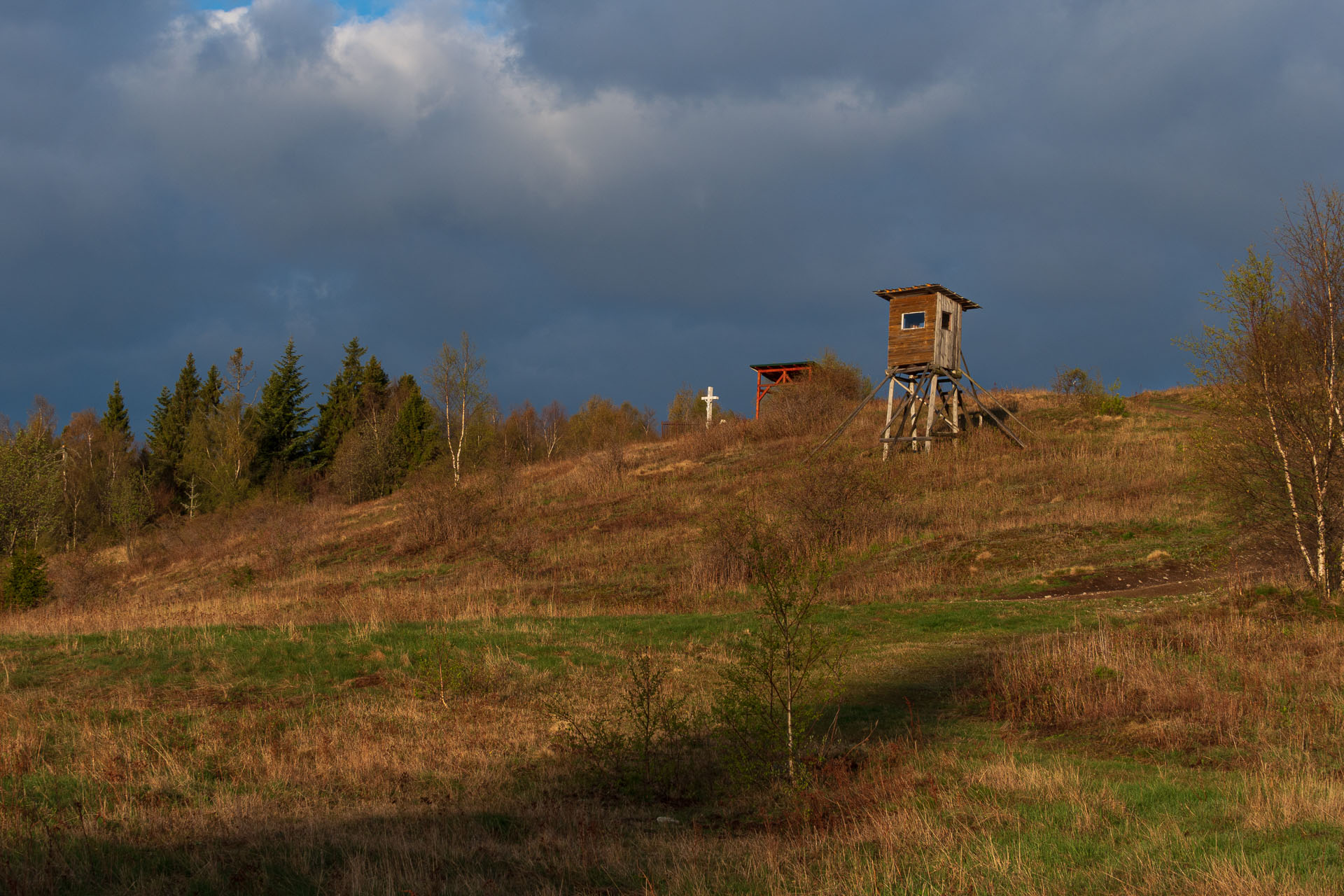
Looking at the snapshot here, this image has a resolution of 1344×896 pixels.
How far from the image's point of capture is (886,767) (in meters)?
8.18

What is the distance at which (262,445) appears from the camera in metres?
63.9

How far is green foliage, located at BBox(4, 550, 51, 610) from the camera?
85.7ft

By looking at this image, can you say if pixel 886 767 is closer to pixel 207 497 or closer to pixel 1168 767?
pixel 1168 767

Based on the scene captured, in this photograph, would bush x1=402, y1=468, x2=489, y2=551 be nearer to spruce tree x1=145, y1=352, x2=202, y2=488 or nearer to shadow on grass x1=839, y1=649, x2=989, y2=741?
shadow on grass x1=839, y1=649, x2=989, y2=741

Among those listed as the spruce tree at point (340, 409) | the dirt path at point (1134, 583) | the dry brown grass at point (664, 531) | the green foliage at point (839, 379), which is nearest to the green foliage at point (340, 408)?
the spruce tree at point (340, 409)

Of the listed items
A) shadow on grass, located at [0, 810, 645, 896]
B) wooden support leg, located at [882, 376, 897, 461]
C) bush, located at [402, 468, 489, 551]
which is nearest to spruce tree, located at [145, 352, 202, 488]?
bush, located at [402, 468, 489, 551]

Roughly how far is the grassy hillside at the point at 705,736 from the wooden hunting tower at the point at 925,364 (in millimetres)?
12163

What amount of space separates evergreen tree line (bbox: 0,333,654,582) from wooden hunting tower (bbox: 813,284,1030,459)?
2348 centimetres

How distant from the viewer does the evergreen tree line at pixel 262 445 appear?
5616 centimetres

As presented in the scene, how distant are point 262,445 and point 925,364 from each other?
4986cm

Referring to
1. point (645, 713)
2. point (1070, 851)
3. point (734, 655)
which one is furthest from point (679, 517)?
point (1070, 851)

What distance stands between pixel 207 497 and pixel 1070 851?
6749 cm

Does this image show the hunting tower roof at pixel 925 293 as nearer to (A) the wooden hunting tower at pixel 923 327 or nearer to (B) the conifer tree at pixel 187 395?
(A) the wooden hunting tower at pixel 923 327

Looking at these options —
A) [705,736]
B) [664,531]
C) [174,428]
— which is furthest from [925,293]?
[174,428]
